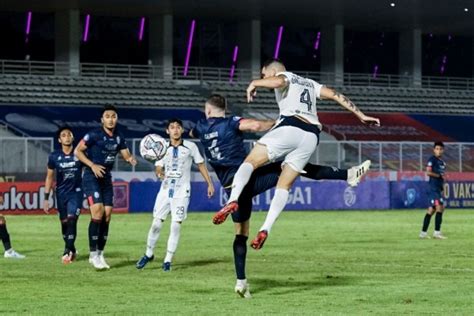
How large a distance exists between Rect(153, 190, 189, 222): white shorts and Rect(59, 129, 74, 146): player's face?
91.9 inches

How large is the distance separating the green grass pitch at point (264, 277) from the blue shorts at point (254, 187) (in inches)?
36.8

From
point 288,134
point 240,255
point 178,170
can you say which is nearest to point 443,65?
point 178,170

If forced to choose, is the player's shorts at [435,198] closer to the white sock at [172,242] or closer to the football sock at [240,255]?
the white sock at [172,242]

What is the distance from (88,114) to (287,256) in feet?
117

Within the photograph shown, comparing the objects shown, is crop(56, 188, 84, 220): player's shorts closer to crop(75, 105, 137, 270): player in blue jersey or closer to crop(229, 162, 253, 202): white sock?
crop(75, 105, 137, 270): player in blue jersey

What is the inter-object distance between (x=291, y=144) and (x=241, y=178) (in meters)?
0.74

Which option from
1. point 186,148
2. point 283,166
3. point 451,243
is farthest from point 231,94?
point 283,166

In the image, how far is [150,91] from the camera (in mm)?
61000

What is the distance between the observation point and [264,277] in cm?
1720

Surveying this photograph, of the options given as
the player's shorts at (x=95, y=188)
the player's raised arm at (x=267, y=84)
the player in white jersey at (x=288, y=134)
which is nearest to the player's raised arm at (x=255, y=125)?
the player in white jersey at (x=288, y=134)

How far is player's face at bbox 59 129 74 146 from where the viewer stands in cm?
2045

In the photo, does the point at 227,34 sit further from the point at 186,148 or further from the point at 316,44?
the point at 186,148

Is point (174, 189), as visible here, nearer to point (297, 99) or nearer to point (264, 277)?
point (264, 277)

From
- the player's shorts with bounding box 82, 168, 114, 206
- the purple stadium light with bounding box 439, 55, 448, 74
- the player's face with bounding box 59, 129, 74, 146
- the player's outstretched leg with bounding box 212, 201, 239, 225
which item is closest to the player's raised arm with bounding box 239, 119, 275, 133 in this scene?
the player's outstretched leg with bounding box 212, 201, 239, 225
